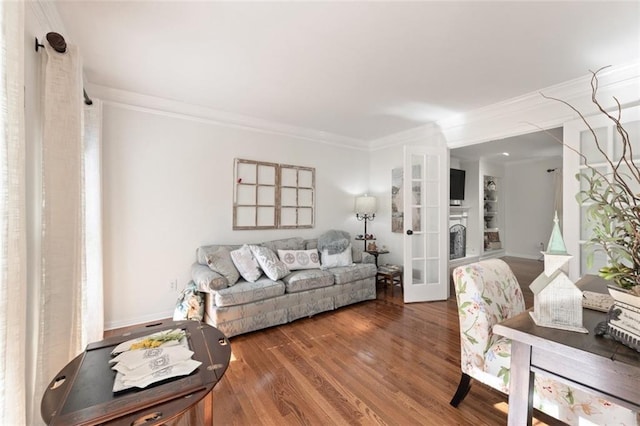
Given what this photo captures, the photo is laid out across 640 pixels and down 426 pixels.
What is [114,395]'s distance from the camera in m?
1.01

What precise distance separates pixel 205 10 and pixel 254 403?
8.32 ft

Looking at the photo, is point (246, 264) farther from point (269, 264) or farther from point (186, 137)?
point (186, 137)

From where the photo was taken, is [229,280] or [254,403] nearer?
[254,403]

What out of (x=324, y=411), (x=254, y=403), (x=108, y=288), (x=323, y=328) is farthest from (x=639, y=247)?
(x=108, y=288)

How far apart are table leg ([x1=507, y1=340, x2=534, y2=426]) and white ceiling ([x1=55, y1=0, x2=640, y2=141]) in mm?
1914

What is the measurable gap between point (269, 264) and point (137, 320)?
1.54m

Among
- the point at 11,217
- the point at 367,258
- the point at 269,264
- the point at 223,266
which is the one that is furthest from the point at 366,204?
the point at 11,217

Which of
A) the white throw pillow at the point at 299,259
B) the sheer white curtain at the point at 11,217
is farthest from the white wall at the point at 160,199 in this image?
the sheer white curtain at the point at 11,217

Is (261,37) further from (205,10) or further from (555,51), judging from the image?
(555,51)

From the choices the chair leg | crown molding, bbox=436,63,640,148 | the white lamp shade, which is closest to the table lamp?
the white lamp shade

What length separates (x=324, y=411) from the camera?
1.65 meters

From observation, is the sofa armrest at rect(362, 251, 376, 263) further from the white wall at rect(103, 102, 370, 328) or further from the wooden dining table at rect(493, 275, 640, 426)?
the wooden dining table at rect(493, 275, 640, 426)

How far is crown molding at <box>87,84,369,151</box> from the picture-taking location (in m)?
2.80

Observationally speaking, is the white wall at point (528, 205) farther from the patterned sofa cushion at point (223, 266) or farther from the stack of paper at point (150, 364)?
the stack of paper at point (150, 364)
